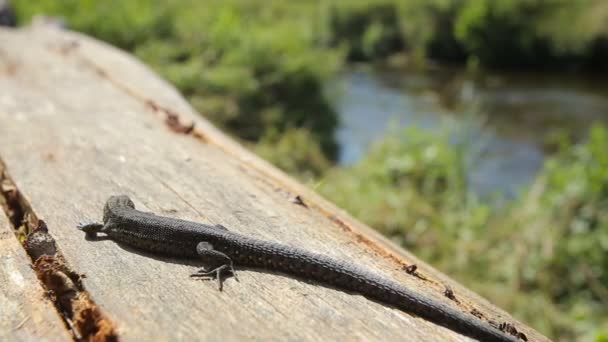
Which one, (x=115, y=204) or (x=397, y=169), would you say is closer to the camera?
(x=115, y=204)

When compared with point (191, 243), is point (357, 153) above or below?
above

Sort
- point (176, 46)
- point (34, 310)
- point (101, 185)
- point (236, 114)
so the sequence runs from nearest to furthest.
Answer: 1. point (34, 310)
2. point (101, 185)
3. point (236, 114)
4. point (176, 46)

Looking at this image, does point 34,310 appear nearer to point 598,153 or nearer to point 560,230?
point 560,230

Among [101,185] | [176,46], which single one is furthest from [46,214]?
[176,46]

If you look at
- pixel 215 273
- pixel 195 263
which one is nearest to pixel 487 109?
pixel 195 263

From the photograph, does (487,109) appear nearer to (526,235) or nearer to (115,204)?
(526,235)

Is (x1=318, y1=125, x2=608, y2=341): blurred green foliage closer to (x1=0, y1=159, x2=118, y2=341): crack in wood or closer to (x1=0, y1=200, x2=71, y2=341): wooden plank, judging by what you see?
(x1=0, y1=159, x2=118, y2=341): crack in wood

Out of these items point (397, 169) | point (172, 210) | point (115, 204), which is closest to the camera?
point (115, 204)

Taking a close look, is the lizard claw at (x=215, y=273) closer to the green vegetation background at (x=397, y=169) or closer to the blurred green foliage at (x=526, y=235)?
the green vegetation background at (x=397, y=169)
